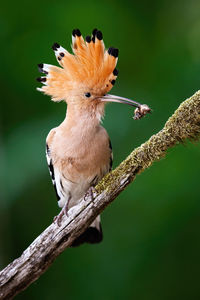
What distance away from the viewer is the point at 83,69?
234 cm

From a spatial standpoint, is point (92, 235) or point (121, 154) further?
point (121, 154)

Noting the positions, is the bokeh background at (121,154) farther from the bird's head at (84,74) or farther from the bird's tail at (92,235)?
the bird's head at (84,74)

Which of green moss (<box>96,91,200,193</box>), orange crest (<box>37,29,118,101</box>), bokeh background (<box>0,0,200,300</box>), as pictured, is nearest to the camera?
Result: green moss (<box>96,91,200,193</box>)

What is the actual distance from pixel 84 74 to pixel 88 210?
28.3 inches

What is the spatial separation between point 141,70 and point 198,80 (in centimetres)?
43

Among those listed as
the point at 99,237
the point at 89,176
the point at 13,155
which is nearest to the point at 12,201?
the point at 13,155

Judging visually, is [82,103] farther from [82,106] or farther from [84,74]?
[84,74]

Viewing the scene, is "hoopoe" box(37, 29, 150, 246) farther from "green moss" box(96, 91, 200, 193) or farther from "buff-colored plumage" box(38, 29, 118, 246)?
"green moss" box(96, 91, 200, 193)

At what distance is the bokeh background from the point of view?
9.70ft

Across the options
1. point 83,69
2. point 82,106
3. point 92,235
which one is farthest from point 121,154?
point 83,69

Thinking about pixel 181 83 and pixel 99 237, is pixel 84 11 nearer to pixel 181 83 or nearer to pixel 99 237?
pixel 181 83

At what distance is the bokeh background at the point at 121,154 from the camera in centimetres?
296

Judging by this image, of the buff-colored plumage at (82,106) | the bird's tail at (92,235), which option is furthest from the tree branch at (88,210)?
the bird's tail at (92,235)

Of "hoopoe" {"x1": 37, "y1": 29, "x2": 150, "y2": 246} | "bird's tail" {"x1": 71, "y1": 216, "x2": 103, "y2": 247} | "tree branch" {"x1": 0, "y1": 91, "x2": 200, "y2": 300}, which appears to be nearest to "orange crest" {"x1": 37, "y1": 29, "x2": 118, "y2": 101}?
"hoopoe" {"x1": 37, "y1": 29, "x2": 150, "y2": 246}
